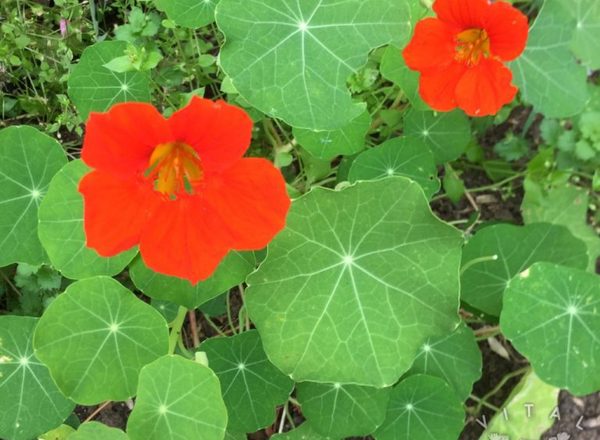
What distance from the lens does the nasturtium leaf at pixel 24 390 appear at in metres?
1.60

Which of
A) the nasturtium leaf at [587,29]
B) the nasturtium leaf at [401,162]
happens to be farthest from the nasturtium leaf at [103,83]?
the nasturtium leaf at [587,29]

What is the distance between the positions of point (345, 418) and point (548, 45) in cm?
114

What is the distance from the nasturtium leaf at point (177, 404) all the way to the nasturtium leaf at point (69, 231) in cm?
29

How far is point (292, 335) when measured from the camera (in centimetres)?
148

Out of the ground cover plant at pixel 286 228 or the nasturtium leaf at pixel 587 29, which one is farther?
the nasturtium leaf at pixel 587 29

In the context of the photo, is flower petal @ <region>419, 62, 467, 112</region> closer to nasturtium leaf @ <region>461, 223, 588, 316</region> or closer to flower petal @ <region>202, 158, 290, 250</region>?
nasturtium leaf @ <region>461, 223, 588, 316</region>

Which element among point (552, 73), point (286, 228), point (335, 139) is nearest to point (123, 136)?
point (286, 228)

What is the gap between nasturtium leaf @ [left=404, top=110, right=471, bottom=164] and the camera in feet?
6.27

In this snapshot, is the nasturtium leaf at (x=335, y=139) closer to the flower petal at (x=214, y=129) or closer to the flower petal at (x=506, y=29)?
the flower petal at (x=506, y=29)

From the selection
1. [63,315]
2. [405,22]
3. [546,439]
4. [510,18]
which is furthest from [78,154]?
[546,439]

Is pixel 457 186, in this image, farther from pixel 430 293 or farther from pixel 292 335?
pixel 292 335

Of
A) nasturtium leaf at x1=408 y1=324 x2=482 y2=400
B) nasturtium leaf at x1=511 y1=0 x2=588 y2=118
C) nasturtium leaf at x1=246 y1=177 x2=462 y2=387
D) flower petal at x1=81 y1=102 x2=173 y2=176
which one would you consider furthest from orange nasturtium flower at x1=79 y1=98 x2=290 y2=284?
nasturtium leaf at x1=511 y1=0 x2=588 y2=118

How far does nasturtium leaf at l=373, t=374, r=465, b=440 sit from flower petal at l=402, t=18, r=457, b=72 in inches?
31.6

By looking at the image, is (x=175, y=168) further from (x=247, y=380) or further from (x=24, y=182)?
(x=247, y=380)
